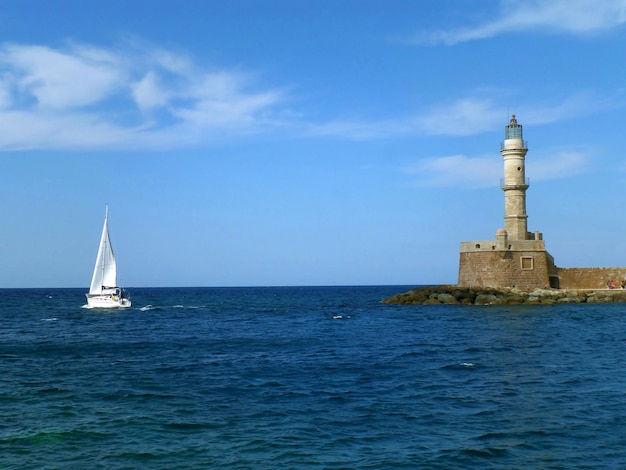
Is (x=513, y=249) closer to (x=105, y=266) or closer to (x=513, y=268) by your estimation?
(x=513, y=268)

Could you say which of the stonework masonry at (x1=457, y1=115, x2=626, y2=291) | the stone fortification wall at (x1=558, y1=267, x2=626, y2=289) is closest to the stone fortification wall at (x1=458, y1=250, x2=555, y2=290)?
the stonework masonry at (x1=457, y1=115, x2=626, y2=291)

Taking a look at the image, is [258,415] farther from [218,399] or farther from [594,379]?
[594,379]

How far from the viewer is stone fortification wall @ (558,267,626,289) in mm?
54969

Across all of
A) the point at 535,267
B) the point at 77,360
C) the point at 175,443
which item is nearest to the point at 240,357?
the point at 77,360

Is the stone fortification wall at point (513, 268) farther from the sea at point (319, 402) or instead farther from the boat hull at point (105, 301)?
the boat hull at point (105, 301)

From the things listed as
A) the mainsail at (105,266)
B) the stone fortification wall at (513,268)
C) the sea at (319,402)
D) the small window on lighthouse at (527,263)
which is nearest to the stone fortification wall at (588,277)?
the stone fortification wall at (513,268)

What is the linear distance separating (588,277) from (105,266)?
41177mm

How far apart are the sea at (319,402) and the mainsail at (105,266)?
25.0 m

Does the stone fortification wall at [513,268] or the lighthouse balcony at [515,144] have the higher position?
the lighthouse balcony at [515,144]

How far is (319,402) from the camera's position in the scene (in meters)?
16.1

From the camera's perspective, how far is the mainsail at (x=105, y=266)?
56.2m

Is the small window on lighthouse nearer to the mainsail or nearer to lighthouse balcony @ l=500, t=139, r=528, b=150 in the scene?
lighthouse balcony @ l=500, t=139, r=528, b=150

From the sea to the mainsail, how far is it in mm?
24992

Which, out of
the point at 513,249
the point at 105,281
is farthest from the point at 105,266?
the point at 513,249
